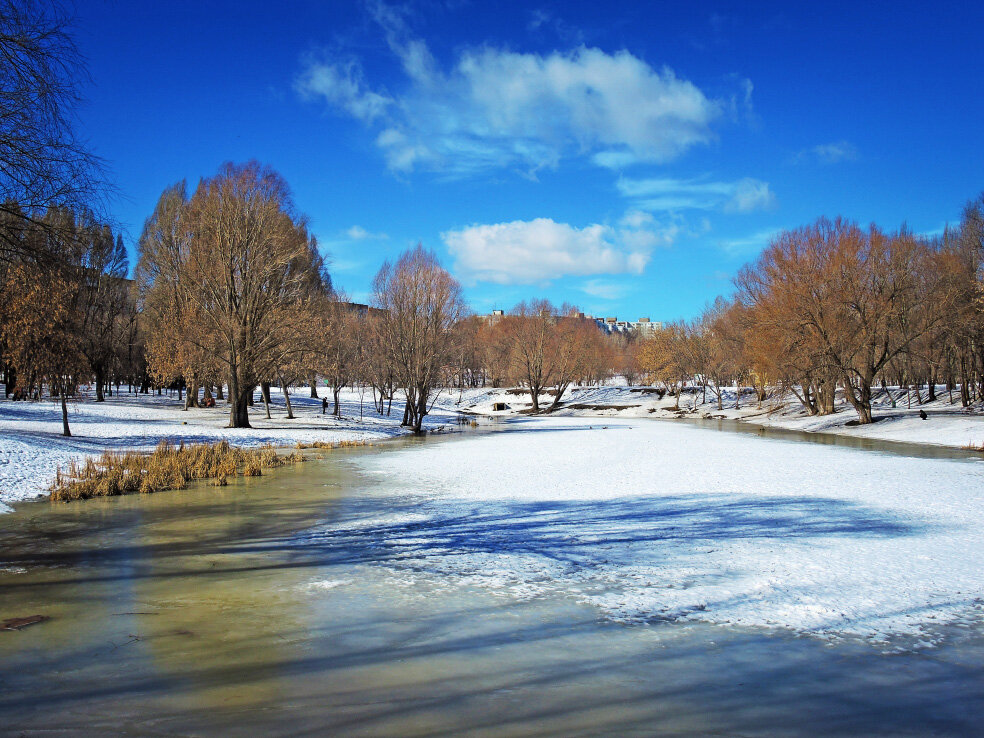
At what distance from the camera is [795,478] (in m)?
15.7

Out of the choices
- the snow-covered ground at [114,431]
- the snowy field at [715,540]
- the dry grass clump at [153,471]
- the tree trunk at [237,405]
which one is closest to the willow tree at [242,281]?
the tree trunk at [237,405]

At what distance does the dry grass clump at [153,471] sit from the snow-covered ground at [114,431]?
734 millimetres

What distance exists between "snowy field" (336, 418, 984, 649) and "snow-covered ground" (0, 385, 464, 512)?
Answer: 8515 millimetres

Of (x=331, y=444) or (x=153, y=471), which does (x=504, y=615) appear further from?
(x=331, y=444)

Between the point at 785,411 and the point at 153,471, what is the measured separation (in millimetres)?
48668

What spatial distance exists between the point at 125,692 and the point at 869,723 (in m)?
5.28

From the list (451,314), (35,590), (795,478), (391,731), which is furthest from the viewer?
(451,314)

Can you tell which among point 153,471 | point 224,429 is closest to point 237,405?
point 224,429

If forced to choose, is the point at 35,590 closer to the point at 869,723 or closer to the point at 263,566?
the point at 263,566

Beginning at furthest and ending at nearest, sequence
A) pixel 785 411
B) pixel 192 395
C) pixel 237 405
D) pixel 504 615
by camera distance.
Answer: pixel 785 411
pixel 192 395
pixel 237 405
pixel 504 615

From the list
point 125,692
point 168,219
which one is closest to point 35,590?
point 125,692

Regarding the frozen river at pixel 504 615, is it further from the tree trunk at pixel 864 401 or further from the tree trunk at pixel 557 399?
the tree trunk at pixel 557 399

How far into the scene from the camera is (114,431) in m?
28.2

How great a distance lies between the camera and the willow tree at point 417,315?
37125 mm
